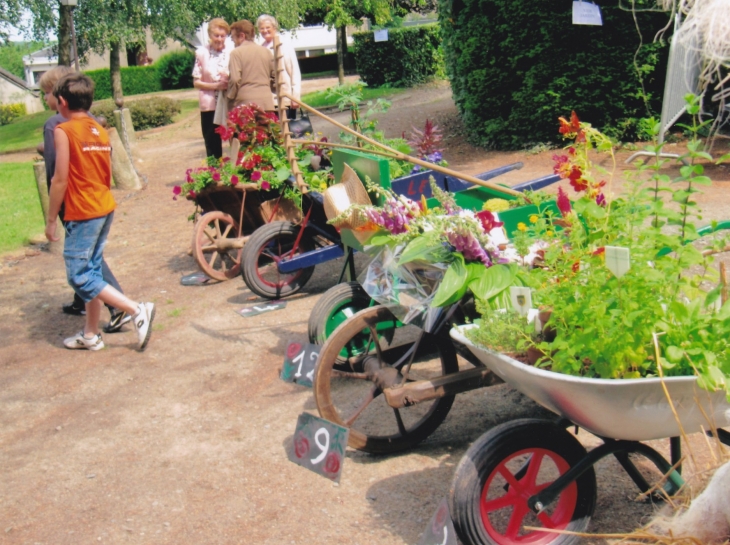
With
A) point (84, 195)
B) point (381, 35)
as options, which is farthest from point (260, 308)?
point (381, 35)

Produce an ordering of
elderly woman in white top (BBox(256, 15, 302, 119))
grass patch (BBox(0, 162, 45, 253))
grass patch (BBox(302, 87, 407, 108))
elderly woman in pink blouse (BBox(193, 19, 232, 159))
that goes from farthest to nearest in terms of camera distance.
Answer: grass patch (BBox(302, 87, 407, 108)) → grass patch (BBox(0, 162, 45, 253)) → elderly woman in pink blouse (BBox(193, 19, 232, 159)) → elderly woman in white top (BBox(256, 15, 302, 119))

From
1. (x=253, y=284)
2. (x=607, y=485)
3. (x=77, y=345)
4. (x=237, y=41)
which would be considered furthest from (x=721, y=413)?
(x=237, y=41)

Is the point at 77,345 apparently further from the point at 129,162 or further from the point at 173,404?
the point at 129,162

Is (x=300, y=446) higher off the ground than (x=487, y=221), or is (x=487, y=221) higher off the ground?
(x=487, y=221)

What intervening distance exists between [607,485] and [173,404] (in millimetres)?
2367

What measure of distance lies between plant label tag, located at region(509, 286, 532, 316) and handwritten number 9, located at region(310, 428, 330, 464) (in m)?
1.17

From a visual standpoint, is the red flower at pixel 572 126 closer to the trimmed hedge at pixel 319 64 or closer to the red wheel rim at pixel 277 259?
the red wheel rim at pixel 277 259

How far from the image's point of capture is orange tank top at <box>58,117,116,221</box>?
484 cm

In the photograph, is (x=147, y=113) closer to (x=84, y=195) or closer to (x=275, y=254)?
(x=275, y=254)

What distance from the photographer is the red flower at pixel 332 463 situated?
3369mm

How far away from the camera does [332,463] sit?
3.40m

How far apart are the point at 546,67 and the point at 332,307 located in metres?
6.62

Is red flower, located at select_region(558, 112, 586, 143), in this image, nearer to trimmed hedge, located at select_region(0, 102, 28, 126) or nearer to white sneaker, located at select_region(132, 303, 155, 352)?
white sneaker, located at select_region(132, 303, 155, 352)

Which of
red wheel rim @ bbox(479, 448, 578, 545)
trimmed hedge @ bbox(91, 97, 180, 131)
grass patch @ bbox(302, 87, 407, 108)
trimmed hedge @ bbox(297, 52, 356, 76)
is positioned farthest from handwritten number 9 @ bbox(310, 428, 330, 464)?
trimmed hedge @ bbox(297, 52, 356, 76)
